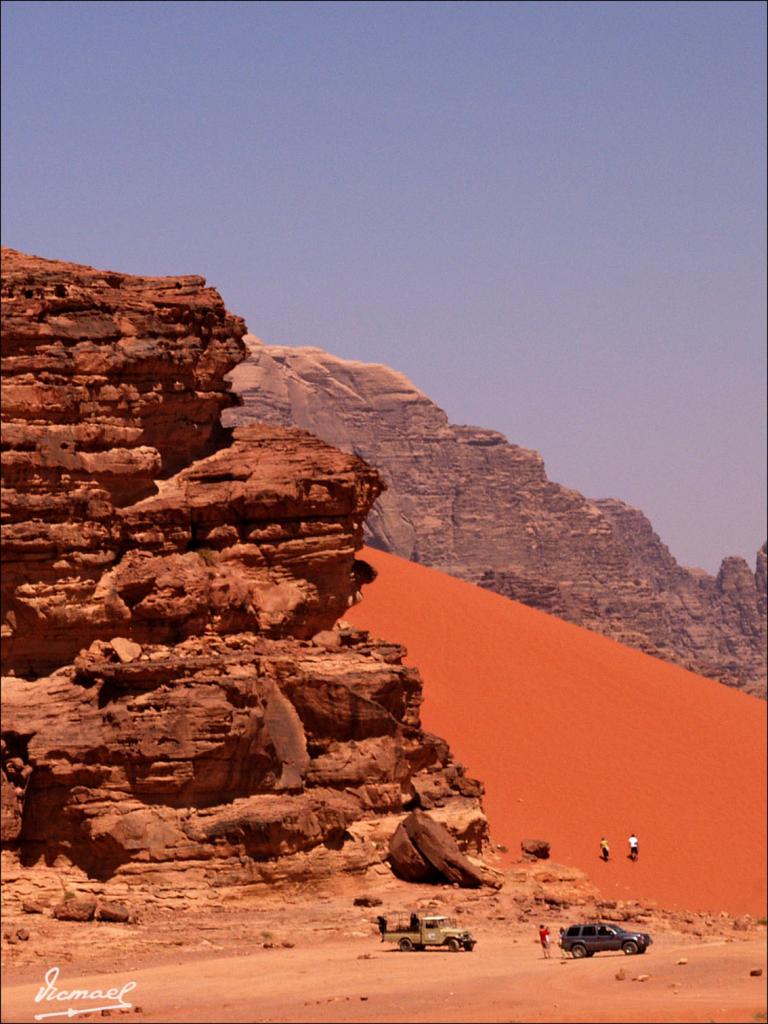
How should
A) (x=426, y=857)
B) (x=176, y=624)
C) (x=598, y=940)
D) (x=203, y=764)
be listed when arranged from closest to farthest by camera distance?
1. (x=598, y=940)
2. (x=203, y=764)
3. (x=426, y=857)
4. (x=176, y=624)

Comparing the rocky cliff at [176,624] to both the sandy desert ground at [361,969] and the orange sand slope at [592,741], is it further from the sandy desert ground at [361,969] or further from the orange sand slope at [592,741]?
the orange sand slope at [592,741]

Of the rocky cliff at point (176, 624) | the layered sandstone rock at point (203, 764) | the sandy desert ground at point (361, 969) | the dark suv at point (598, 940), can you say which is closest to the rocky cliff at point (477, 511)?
the rocky cliff at point (176, 624)

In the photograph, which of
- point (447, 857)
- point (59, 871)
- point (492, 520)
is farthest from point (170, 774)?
point (492, 520)

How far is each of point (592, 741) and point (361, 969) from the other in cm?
2805

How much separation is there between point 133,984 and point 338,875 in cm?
694

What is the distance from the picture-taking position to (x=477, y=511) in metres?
150

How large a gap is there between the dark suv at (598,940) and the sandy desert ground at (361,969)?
0.22 metres

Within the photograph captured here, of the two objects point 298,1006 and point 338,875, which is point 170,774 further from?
point 298,1006

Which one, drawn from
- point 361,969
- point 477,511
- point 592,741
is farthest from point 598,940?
point 477,511

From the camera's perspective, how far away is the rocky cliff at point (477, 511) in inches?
5615

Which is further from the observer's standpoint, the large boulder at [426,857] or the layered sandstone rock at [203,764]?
the large boulder at [426,857]

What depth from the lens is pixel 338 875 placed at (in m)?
35.2

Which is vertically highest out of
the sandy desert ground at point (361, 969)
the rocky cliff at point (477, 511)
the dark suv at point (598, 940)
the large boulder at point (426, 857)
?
the rocky cliff at point (477, 511)

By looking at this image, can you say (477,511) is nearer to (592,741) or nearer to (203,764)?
(592,741)
